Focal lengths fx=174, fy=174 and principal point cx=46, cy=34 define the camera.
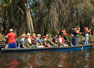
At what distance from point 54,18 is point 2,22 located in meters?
8.15

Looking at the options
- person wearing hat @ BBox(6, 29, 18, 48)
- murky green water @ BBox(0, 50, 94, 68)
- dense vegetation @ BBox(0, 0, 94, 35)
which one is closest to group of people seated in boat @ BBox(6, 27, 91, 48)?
person wearing hat @ BBox(6, 29, 18, 48)

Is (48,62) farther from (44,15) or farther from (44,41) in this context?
(44,15)

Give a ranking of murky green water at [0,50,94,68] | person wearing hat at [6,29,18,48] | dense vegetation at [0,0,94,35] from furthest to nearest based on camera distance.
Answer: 1. dense vegetation at [0,0,94,35]
2. person wearing hat at [6,29,18,48]
3. murky green water at [0,50,94,68]

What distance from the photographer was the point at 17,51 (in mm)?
10852

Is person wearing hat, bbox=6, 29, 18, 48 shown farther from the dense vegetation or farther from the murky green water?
the dense vegetation

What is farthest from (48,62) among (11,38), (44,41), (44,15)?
(44,15)

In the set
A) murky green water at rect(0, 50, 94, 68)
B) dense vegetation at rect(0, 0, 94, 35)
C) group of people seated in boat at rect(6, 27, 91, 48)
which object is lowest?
murky green water at rect(0, 50, 94, 68)

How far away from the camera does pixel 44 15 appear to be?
1841cm

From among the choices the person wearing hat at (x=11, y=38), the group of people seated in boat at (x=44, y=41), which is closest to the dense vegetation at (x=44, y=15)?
the group of people seated in boat at (x=44, y=41)

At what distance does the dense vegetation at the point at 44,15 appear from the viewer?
1720 cm

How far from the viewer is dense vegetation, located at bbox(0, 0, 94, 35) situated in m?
17.2

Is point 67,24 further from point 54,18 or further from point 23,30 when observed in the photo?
point 23,30

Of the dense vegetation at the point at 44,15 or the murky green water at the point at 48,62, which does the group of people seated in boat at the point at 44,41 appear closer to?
the murky green water at the point at 48,62

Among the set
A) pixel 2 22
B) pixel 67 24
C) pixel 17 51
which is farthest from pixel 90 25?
pixel 17 51
